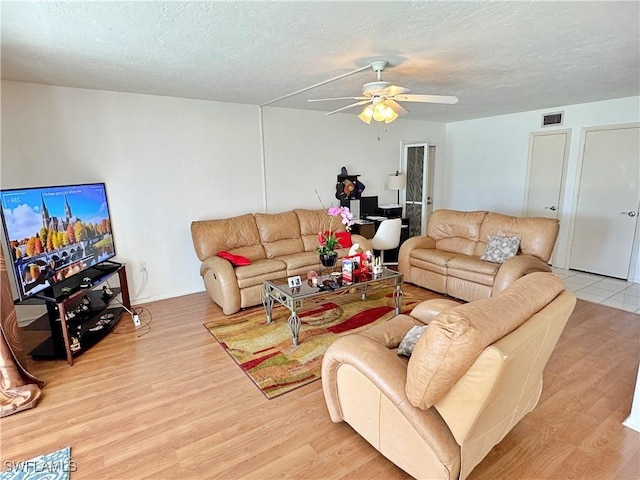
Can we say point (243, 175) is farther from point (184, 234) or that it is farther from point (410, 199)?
point (410, 199)

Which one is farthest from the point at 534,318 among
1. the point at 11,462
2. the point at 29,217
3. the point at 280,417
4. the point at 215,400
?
the point at 29,217

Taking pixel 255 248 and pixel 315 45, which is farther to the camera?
pixel 255 248

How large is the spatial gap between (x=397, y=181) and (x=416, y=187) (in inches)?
25.4

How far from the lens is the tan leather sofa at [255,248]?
12.2 feet

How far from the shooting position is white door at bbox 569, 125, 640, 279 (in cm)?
455

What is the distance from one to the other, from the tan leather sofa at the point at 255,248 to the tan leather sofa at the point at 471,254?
723 millimetres

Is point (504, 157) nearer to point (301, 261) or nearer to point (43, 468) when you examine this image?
point (301, 261)

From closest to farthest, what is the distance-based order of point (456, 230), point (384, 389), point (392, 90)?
point (384, 389) < point (392, 90) < point (456, 230)

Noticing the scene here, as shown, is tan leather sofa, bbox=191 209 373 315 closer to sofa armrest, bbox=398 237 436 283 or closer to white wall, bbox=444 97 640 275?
sofa armrest, bbox=398 237 436 283

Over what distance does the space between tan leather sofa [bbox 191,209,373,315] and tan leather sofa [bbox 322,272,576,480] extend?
1991 mm

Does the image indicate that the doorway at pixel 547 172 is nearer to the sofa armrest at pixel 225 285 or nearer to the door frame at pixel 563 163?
the door frame at pixel 563 163

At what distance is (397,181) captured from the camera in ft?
19.5

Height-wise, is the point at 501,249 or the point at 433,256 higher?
the point at 501,249

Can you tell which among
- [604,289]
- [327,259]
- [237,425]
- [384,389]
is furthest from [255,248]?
[604,289]
